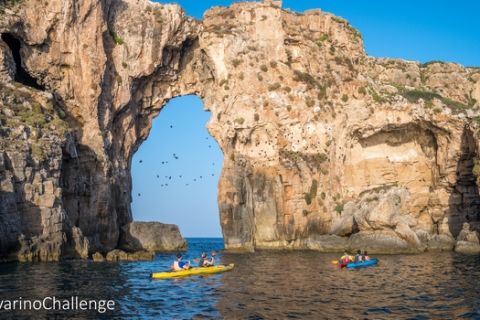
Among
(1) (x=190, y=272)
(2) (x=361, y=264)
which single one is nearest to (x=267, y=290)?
(1) (x=190, y=272)

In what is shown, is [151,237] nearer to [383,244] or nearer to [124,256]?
[124,256]

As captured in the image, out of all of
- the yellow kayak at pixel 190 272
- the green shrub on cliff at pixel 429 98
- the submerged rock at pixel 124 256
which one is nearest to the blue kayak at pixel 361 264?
the yellow kayak at pixel 190 272

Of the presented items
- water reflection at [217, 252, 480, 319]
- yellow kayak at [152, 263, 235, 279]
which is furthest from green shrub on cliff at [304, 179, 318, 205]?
yellow kayak at [152, 263, 235, 279]

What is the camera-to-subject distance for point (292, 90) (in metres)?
65.2

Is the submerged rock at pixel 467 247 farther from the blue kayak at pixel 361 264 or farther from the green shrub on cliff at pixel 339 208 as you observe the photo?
the blue kayak at pixel 361 264

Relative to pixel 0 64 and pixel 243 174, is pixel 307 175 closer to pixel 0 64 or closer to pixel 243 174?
pixel 243 174

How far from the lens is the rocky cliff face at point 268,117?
54.1 meters

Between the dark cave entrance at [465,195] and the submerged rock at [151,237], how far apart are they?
116 ft

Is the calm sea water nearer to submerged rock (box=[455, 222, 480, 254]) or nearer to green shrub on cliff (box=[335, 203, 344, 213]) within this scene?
submerged rock (box=[455, 222, 480, 254])

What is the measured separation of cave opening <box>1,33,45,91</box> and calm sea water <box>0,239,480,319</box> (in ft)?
86.1

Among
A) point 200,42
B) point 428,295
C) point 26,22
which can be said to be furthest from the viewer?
point 200,42

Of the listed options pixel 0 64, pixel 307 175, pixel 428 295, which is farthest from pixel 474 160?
pixel 0 64

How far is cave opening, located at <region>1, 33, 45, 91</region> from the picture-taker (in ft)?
179

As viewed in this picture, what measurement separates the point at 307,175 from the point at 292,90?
1185 centimetres
